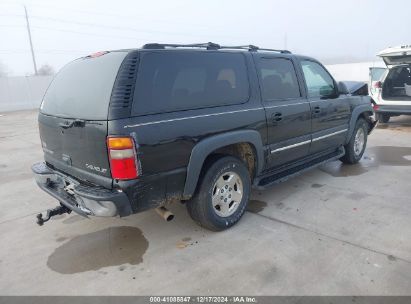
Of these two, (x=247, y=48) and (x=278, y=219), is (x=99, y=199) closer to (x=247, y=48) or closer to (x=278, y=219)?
(x=278, y=219)

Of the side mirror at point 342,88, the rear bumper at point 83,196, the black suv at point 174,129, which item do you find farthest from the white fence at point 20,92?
the side mirror at point 342,88

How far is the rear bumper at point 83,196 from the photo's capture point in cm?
300

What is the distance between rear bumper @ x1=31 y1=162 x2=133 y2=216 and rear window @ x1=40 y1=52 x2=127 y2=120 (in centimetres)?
64

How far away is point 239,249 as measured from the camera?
3480mm

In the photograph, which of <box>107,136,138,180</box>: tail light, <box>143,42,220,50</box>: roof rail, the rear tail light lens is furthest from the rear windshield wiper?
the rear tail light lens

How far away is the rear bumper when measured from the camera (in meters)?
3.00

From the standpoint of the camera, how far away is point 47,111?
152 inches

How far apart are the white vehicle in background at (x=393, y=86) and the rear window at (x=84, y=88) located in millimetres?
7917

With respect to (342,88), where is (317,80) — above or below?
above

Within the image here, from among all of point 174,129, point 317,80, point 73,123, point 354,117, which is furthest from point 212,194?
point 354,117

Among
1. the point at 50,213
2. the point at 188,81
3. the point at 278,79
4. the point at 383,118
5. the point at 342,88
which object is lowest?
the point at 383,118

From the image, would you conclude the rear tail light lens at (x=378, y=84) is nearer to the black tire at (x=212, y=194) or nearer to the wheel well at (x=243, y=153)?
the wheel well at (x=243, y=153)

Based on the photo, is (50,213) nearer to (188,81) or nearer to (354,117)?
(188,81)

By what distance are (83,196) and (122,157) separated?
561 millimetres
